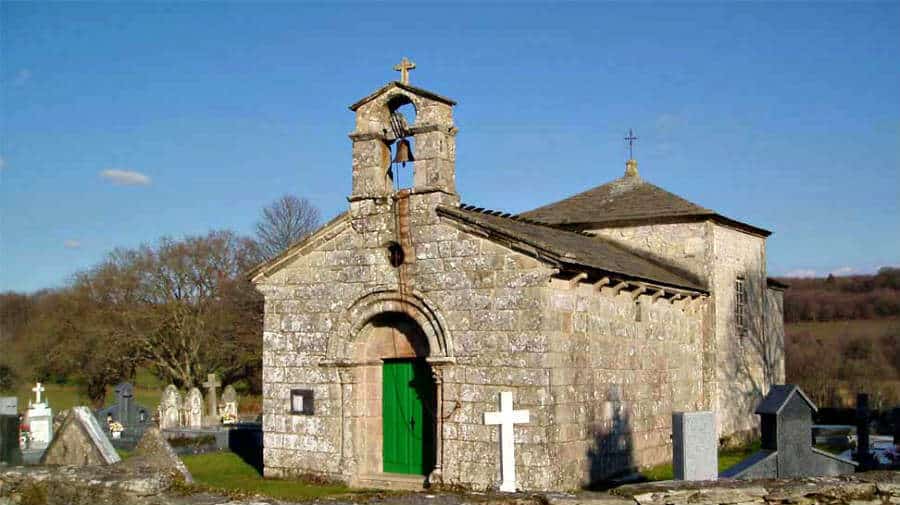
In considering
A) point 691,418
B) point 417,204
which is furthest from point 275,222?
point 691,418

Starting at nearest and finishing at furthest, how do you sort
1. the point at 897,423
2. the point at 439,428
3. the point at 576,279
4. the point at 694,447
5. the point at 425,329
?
the point at 694,447, the point at 576,279, the point at 439,428, the point at 425,329, the point at 897,423

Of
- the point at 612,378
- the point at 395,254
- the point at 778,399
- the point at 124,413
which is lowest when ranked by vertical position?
the point at 124,413

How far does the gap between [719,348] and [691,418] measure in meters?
9.74

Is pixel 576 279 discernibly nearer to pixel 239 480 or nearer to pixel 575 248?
pixel 575 248

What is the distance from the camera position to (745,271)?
862 inches

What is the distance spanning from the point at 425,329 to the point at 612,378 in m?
3.49

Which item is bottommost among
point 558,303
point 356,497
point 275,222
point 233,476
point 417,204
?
point 233,476

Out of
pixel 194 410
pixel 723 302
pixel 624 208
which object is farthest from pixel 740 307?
pixel 194 410

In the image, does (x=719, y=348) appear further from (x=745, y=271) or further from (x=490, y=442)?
(x=490, y=442)

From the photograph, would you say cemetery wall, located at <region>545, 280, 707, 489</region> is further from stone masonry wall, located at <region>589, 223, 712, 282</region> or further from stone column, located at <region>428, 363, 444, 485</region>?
stone column, located at <region>428, 363, 444, 485</region>

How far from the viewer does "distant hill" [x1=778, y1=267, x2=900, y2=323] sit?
53.2 metres

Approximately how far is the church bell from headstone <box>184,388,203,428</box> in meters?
13.0

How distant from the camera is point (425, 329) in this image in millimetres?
14703

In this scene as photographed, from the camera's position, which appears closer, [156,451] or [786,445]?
[156,451]
